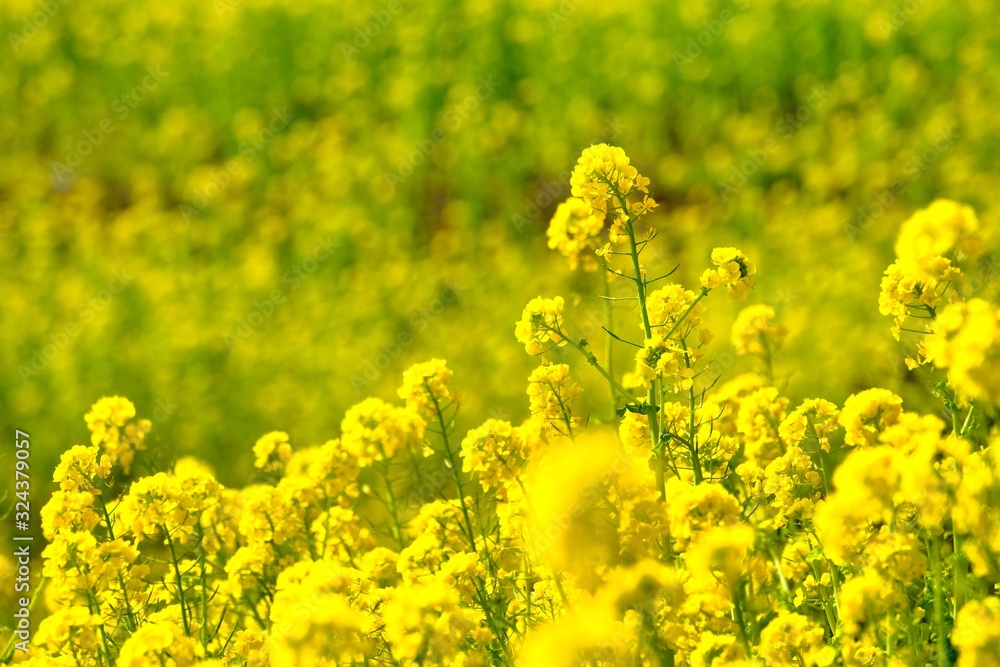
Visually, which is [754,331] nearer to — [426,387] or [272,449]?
[426,387]

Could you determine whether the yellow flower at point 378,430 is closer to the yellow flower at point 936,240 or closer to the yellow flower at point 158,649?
the yellow flower at point 158,649

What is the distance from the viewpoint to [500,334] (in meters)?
7.31

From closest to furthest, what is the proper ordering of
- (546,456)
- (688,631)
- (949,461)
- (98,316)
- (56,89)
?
(949,461), (688,631), (546,456), (98,316), (56,89)

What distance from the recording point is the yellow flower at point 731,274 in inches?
92.4

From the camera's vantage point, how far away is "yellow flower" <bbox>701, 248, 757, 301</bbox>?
2.35 metres

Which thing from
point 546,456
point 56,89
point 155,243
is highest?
point 56,89

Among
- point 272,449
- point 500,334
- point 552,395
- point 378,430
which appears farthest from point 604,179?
point 500,334

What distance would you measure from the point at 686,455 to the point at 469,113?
755 cm

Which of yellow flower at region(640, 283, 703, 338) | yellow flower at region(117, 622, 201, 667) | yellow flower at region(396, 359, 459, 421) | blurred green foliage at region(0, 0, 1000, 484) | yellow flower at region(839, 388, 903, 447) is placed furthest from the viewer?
blurred green foliage at region(0, 0, 1000, 484)

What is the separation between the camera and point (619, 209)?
7.89 feet

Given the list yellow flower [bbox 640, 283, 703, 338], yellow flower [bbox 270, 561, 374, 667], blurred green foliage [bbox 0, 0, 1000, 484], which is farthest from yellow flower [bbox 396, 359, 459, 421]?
blurred green foliage [bbox 0, 0, 1000, 484]

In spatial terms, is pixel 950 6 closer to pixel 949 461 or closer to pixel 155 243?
pixel 155 243

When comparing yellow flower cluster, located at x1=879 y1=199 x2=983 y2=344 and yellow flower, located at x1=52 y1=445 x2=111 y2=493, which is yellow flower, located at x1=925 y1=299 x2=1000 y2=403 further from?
yellow flower, located at x1=52 y1=445 x2=111 y2=493

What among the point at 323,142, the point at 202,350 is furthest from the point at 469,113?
the point at 202,350
